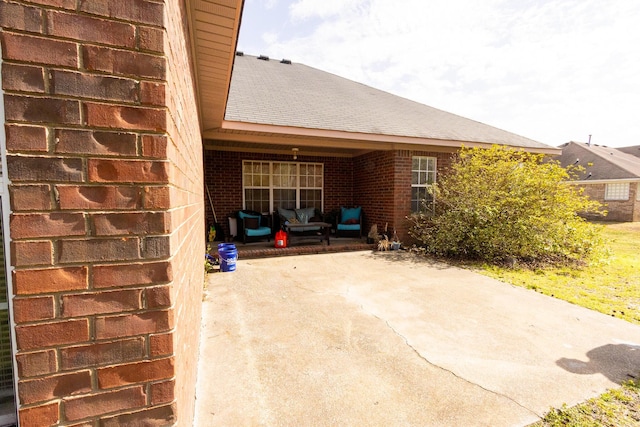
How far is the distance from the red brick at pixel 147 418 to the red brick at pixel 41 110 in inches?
36.5

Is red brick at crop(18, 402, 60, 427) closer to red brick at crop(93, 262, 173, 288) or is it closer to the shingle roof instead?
red brick at crop(93, 262, 173, 288)

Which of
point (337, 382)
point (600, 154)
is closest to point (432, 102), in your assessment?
point (337, 382)

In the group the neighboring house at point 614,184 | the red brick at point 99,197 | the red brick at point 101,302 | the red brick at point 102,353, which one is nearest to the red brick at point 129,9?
the red brick at point 99,197

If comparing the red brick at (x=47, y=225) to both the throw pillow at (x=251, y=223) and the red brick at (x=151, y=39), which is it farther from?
the throw pillow at (x=251, y=223)

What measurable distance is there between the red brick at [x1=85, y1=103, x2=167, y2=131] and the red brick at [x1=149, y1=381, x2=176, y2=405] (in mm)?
860

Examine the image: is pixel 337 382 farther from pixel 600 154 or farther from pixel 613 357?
pixel 600 154

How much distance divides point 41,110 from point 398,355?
3.00m

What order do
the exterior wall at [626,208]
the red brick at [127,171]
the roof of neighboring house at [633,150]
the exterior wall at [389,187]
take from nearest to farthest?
1. the red brick at [127,171]
2. the exterior wall at [389,187]
3. the exterior wall at [626,208]
4. the roof of neighboring house at [633,150]

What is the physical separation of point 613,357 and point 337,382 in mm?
2740

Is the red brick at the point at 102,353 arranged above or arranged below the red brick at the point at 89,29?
below

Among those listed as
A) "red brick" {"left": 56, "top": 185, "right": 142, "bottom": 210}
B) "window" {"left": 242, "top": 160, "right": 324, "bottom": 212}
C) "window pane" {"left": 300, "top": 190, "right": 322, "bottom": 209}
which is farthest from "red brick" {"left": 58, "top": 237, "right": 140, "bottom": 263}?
"window pane" {"left": 300, "top": 190, "right": 322, "bottom": 209}

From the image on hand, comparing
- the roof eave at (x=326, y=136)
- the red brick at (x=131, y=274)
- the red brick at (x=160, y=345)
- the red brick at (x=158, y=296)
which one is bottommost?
the red brick at (x=160, y=345)

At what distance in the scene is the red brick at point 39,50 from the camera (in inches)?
30.0

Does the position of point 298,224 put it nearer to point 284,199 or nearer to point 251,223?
point 251,223
